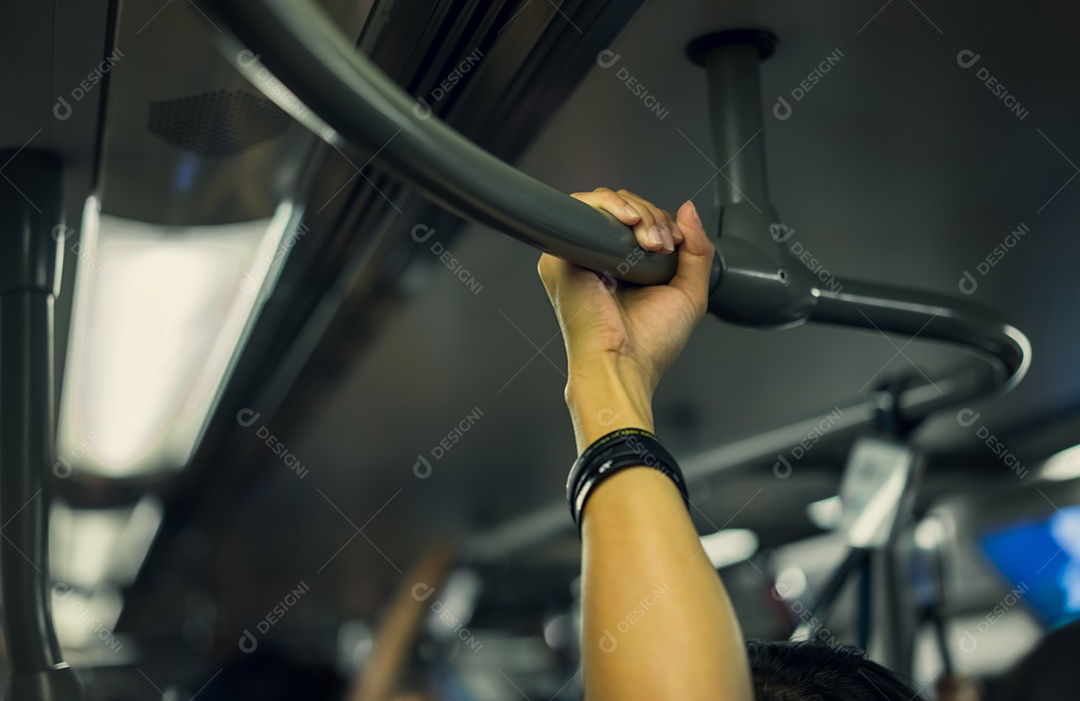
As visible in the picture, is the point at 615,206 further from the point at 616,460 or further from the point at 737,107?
the point at 737,107

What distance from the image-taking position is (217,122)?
3.47 ft

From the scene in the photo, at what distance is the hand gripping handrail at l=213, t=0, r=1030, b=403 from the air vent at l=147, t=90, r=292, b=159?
8.7 inches

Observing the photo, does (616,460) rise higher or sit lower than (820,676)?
higher

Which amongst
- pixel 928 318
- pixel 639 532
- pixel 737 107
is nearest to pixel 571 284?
pixel 639 532

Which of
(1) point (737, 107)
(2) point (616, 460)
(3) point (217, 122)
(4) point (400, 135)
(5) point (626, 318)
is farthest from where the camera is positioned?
(3) point (217, 122)

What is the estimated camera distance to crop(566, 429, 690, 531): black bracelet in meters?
0.66

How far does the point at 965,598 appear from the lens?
8.63ft

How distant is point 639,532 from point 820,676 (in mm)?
293

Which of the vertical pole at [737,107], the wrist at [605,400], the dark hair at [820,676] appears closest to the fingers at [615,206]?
the wrist at [605,400]

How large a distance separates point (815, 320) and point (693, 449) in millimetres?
1599

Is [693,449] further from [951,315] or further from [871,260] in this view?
[951,315]

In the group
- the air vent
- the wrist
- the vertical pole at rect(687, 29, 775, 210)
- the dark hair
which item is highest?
the air vent

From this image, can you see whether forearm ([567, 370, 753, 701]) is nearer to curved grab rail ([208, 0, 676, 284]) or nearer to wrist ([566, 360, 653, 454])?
wrist ([566, 360, 653, 454])

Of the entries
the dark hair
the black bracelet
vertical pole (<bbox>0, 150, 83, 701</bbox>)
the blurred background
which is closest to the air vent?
the blurred background
